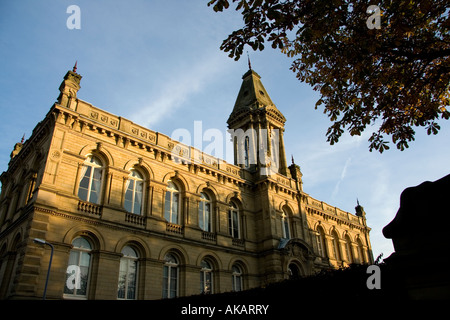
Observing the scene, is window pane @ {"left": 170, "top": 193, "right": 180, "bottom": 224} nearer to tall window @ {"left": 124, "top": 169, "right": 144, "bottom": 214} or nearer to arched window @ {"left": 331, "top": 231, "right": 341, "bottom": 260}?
tall window @ {"left": 124, "top": 169, "right": 144, "bottom": 214}

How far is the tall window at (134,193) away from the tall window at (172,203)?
1.72 m

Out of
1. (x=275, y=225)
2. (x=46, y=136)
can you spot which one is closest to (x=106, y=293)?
(x=46, y=136)

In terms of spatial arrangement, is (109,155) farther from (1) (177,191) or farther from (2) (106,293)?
(2) (106,293)

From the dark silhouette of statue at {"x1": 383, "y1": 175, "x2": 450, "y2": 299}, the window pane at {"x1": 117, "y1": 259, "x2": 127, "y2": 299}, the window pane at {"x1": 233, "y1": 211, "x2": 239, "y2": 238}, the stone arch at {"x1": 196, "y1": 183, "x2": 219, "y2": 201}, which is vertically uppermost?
the stone arch at {"x1": 196, "y1": 183, "x2": 219, "y2": 201}

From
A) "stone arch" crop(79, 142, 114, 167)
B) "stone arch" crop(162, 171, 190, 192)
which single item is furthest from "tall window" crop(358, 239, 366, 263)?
"stone arch" crop(79, 142, 114, 167)

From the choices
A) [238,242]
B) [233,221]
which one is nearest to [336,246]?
[233,221]

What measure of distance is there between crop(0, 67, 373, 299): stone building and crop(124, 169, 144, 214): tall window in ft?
0.20

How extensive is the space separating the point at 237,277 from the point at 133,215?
8702 millimetres

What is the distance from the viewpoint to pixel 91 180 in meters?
17.7

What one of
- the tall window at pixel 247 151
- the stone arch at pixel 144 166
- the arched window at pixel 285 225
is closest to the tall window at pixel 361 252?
the arched window at pixel 285 225

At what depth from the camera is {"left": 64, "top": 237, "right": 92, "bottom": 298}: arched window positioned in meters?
15.0

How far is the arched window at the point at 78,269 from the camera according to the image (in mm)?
15023

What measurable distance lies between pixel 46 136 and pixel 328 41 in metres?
15.6

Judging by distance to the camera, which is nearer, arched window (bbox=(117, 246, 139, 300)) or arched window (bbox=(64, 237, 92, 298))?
arched window (bbox=(64, 237, 92, 298))
